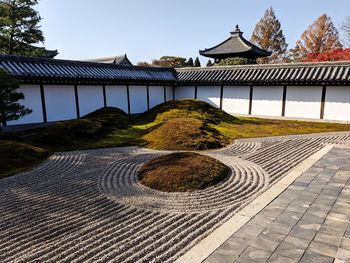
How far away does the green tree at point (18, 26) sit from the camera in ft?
76.8

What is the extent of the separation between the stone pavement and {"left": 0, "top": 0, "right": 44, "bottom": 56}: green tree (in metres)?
26.7

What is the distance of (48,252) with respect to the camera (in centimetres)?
412

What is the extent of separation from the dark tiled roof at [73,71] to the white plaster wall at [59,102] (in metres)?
0.77

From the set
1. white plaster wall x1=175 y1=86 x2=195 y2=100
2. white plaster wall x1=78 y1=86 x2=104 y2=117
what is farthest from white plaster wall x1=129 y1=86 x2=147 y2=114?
white plaster wall x1=175 y1=86 x2=195 y2=100

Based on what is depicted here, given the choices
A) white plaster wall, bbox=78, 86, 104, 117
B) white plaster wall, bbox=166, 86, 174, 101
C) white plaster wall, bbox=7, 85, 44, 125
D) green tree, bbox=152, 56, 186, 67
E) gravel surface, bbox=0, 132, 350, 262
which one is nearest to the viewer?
gravel surface, bbox=0, 132, 350, 262

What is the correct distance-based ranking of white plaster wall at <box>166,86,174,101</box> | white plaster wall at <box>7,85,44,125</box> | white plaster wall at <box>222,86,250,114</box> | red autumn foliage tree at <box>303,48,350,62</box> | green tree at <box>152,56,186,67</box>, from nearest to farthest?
white plaster wall at <box>7,85,44,125</box>, white plaster wall at <box>222,86,250,114</box>, white plaster wall at <box>166,86,174,101</box>, red autumn foliage tree at <box>303,48,350,62</box>, green tree at <box>152,56,186,67</box>

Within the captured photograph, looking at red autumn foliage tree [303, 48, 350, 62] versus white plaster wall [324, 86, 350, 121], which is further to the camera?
red autumn foliage tree [303, 48, 350, 62]

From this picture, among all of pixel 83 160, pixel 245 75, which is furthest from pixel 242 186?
pixel 245 75

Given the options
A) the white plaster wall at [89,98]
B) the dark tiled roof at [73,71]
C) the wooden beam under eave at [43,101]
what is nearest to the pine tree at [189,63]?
the dark tiled roof at [73,71]

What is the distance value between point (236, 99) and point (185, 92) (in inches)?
210

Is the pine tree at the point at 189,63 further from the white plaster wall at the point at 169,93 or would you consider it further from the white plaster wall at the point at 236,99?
the white plaster wall at the point at 236,99

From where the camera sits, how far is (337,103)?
1784 centimetres

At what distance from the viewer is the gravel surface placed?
4.17 m

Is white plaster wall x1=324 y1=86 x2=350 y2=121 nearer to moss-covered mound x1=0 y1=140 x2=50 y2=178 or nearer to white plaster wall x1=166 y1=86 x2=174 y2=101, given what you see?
white plaster wall x1=166 y1=86 x2=174 y2=101
